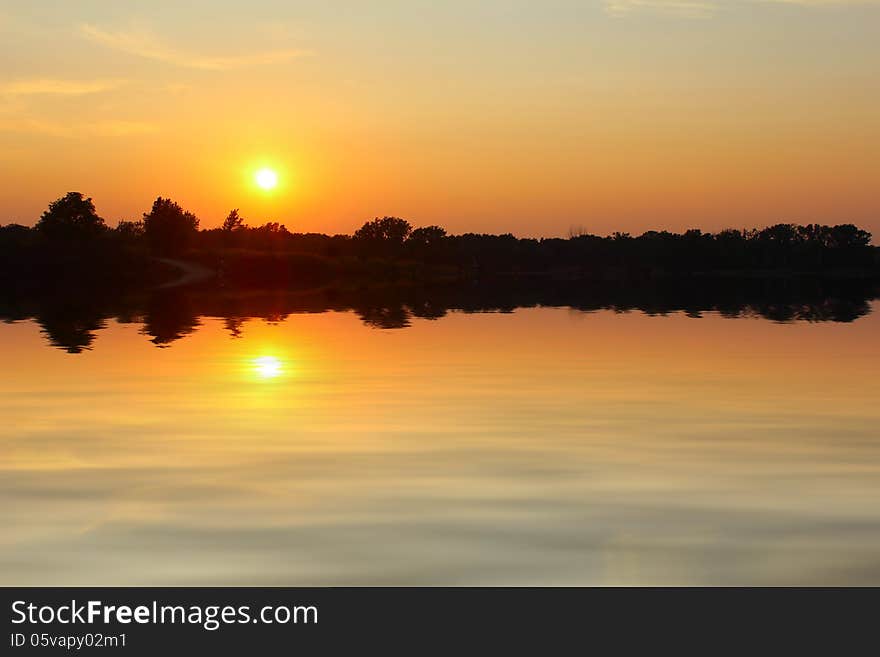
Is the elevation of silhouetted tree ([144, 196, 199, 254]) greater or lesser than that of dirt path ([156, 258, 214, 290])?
greater

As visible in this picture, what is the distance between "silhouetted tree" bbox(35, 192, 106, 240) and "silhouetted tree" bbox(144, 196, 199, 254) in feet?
90.5

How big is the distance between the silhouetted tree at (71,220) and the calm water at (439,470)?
97999 mm

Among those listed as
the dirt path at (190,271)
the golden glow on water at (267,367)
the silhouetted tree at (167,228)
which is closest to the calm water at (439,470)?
the golden glow on water at (267,367)

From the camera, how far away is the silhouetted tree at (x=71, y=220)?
123 m

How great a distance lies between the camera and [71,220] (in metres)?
124

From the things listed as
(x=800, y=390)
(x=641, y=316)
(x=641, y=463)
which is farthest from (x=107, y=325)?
(x=641, y=463)

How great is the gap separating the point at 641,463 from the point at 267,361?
A: 16323 mm
